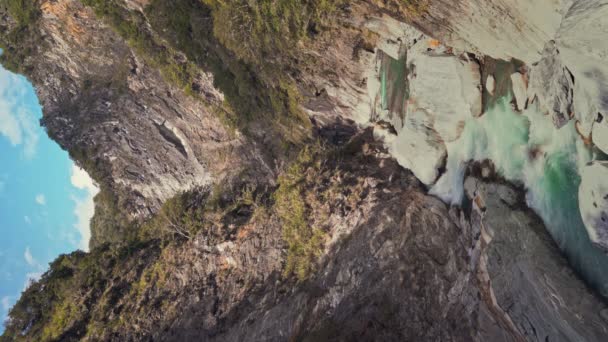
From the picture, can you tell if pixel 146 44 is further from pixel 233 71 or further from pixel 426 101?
pixel 426 101

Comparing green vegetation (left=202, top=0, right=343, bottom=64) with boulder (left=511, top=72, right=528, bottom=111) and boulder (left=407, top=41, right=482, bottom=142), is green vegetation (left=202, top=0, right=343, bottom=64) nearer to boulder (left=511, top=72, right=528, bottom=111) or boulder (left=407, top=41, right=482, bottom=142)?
boulder (left=407, top=41, right=482, bottom=142)

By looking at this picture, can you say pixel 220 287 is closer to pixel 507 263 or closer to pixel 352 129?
pixel 352 129

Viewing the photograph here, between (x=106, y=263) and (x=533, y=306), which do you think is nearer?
(x=533, y=306)

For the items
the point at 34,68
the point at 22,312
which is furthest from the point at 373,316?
the point at 34,68

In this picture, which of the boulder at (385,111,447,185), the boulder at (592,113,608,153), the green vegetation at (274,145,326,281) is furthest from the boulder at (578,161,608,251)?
the green vegetation at (274,145,326,281)

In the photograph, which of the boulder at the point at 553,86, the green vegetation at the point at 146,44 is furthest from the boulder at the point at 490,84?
the green vegetation at the point at 146,44

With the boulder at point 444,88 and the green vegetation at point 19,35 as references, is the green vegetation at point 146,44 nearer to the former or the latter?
the green vegetation at point 19,35
